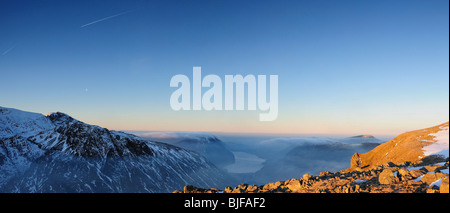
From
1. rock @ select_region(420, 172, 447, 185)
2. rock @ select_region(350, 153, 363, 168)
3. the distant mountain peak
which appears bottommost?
rock @ select_region(350, 153, 363, 168)

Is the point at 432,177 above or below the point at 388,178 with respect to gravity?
above

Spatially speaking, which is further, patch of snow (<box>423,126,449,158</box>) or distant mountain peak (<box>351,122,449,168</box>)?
distant mountain peak (<box>351,122,449,168</box>)

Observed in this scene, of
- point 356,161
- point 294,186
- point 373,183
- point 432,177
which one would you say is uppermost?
point 432,177

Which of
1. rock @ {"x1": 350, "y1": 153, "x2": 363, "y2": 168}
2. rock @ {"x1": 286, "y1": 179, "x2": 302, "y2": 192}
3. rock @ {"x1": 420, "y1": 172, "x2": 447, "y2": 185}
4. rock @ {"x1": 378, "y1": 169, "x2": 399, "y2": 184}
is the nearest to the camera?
rock @ {"x1": 420, "y1": 172, "x2": 447, "y2": 185}

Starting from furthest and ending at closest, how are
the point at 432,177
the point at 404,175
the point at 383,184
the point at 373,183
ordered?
the point at 373,183
the point at 404,175
the point at 383,184
the point at 432,177

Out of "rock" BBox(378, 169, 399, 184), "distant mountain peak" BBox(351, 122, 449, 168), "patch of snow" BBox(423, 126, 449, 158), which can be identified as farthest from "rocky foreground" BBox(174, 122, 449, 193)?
"distant mountain peak" BBox(351, 122, 449, 168)

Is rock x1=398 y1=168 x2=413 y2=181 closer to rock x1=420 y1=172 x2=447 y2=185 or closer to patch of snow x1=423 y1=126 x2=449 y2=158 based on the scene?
rock x1=420 y1=172 x2=447 y2=185

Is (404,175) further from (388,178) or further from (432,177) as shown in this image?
(432,177)

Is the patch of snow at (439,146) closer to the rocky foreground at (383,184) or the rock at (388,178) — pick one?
the rocky foreground at (383,184)

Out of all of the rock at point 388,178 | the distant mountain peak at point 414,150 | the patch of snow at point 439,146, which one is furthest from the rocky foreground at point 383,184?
the patch of snow at point 439,146

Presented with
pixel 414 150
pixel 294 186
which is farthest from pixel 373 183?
pixel 414 150
